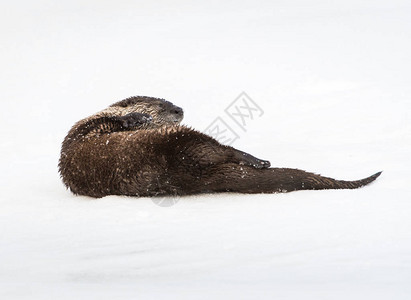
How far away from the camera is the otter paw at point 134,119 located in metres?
5.49

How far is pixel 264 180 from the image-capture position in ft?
15.9

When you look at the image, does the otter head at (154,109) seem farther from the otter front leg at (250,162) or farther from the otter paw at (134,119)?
the otter front leg at (250,162)

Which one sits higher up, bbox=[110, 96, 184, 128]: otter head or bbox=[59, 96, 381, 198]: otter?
bbox=[110, 96, 184, 128]: otter head

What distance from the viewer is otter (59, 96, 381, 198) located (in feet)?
15.9

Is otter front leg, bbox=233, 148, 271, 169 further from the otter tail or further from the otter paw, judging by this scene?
the otter paw

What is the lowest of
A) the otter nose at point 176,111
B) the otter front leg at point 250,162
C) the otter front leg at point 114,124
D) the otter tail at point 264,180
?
the otter tail at point 264,180

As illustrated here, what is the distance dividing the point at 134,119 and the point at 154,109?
0.43 meters

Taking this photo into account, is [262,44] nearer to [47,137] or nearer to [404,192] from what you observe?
[47,137]

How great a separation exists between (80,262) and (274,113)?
4.60m

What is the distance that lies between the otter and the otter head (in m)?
0.76

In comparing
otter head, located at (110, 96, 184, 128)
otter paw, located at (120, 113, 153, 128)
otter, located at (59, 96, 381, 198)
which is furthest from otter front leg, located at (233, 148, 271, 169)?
otter head, located at (110, 96, 184, 128)

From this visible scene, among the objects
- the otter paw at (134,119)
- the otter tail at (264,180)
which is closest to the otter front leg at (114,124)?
the otter paw at (134,119)

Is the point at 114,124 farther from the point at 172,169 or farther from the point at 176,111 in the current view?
the point at 172,169

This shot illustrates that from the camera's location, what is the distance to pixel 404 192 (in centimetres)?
487
